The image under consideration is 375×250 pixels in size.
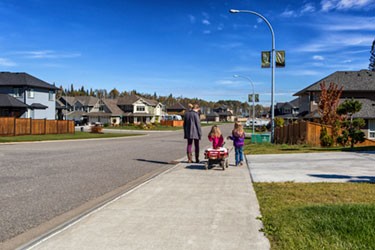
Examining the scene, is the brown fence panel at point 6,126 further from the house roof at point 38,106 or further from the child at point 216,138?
the child at point 216,138

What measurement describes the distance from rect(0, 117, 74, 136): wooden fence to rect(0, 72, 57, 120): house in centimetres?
640

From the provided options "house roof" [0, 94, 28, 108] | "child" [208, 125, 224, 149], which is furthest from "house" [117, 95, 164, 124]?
"child" [208, 125, 224, 149]

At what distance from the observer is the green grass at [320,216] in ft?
14.2

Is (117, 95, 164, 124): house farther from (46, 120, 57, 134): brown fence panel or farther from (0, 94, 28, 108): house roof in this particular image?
(46, 120, 57, 134): brown fence panel

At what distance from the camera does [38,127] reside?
35.9 meters

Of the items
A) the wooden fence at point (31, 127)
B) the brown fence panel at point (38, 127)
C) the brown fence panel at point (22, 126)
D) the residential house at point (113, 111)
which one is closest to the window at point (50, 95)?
the wooden fence at point (31, 127)

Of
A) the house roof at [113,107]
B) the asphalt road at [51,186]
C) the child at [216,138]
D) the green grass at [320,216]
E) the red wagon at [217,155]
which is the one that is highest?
the house roof at [113,107]

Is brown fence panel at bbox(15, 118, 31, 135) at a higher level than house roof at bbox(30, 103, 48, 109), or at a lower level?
lower

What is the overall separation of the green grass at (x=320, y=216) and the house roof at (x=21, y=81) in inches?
1722

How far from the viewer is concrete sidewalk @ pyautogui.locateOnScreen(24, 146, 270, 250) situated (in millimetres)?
4473

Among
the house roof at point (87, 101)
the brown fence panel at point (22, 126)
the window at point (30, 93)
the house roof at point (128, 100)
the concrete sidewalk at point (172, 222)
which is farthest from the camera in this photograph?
the house roof at point (87, 101)

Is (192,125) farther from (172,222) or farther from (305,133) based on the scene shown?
(305,133)

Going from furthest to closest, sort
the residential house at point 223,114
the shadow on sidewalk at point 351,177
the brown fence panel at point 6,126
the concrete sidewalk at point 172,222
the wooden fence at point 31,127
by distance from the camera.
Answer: the residential house at point 223,114
the wooden fence at point 31,127
the brown fence panel at point 6,126
the shadow on sidewalk at point 351,177
the concrete sidewalk at point 172,222

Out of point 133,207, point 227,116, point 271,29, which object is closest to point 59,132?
point 271,29
